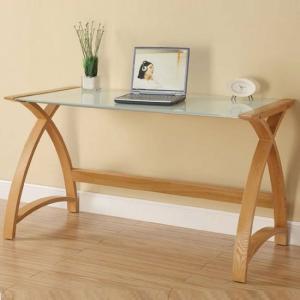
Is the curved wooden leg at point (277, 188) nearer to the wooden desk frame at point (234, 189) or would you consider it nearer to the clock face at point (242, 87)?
the wooden desk frame at point (234, 189)

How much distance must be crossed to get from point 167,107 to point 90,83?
0.72 m

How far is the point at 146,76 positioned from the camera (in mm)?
3355

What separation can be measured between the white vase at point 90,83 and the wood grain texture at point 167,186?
0.46 meters

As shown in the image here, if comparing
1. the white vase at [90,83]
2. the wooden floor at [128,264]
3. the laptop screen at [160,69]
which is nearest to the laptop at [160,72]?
the laptop screen at [160,69]

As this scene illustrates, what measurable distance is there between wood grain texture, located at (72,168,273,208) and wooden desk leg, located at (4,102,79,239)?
0.44 feet

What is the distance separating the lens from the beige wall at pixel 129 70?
10.6 feet

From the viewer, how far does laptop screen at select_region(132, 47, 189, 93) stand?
10.8 feet

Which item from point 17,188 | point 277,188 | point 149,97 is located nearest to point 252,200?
point 277,188

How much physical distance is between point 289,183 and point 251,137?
0.30 meters

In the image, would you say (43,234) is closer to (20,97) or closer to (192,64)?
(20,97)

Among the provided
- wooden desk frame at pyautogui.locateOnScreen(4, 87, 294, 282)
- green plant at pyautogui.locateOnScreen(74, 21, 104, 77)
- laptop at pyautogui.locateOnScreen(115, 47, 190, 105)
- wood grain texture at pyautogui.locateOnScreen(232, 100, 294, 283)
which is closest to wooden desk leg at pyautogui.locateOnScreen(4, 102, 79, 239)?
wooden desk frame at pyautogui.locateOnScreen(4, 87, 294, 282)

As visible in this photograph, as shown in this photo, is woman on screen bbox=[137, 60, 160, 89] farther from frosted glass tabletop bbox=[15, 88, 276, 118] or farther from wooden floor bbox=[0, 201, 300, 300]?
wooden floor bbox=[0, 201, 300, 300]

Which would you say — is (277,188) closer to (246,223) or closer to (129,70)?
(246,223)

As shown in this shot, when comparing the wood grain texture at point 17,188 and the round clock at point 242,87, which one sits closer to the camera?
the round clock at point 242,87
